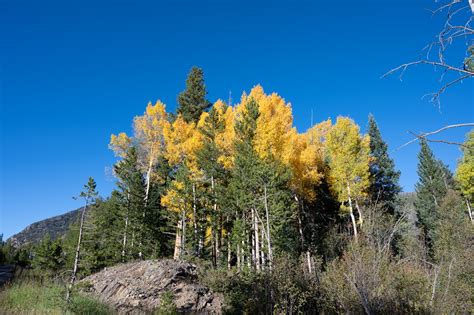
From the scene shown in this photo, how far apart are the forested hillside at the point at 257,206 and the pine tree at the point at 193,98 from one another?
89 millimetres

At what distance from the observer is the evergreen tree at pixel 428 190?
1121 inches

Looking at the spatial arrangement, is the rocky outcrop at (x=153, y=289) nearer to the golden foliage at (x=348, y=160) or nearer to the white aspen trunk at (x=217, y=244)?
the white aspen trunk at (x=217, y=244)

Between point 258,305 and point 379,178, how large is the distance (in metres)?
19.5

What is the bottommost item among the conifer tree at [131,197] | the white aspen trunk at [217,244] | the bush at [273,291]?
the bush at [273,291]

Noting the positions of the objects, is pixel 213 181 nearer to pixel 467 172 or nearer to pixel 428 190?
pixel 467 172

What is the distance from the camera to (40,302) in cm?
788

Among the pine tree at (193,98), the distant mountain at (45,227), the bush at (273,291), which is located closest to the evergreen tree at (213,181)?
the pine tree at (193,98)

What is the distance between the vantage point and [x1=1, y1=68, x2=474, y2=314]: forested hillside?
11266 millimetres

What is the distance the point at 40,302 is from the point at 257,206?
1058cm

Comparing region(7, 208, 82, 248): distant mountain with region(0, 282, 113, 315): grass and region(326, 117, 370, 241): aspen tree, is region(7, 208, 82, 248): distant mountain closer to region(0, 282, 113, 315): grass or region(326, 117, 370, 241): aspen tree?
region(326, 117, 370, 241): aspen tree

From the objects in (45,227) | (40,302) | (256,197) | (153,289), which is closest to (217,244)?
(256,197)

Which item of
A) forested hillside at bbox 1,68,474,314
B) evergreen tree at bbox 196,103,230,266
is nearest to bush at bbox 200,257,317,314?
forested hillside at bbox 1,68,474,314

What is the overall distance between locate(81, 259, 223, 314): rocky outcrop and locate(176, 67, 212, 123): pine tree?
44.1 ft

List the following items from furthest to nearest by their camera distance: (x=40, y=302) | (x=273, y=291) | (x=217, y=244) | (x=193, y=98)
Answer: (x=193, y=98)
(x=217, y=244)
(x=273, y=291)
(x=40, y=302)
